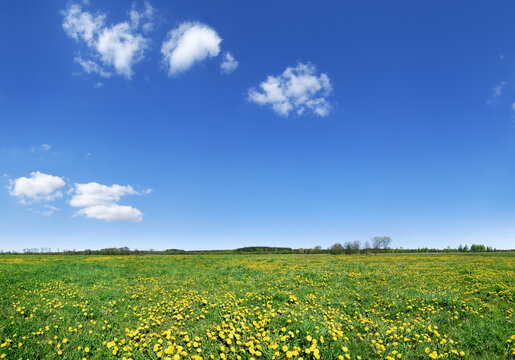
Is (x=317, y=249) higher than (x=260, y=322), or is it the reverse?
(x=260, y=322)

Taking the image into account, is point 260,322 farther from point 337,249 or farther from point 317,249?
point 317,249

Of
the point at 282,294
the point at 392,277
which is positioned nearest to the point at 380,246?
the point at 392,277

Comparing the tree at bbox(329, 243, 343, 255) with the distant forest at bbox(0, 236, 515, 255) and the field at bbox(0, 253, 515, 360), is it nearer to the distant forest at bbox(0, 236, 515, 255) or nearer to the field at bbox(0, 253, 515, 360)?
the distant forest at bbox(0, 236, 515, 255)

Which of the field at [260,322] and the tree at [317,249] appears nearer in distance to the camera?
the field at [260,322]

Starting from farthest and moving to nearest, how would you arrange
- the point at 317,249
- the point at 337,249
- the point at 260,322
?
the point at 317,249
the point at 337,249
the point at 260,322

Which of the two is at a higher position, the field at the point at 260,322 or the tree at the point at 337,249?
the field at the point at 260,322

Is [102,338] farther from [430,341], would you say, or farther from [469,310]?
[469,310]

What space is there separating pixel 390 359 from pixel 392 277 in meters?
10.8

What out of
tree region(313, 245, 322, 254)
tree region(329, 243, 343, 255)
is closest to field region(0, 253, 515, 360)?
tree region(329, 243, 343, 255)

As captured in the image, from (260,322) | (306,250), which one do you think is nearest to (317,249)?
(306,250)

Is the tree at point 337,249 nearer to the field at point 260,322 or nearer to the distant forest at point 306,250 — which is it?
the distant forest at point 306,250

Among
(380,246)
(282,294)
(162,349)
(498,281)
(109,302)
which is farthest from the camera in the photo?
(380,246)

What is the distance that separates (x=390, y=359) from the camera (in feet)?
16.5

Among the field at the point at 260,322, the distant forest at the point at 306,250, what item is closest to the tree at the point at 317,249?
the distant forest at the point at 306,250
